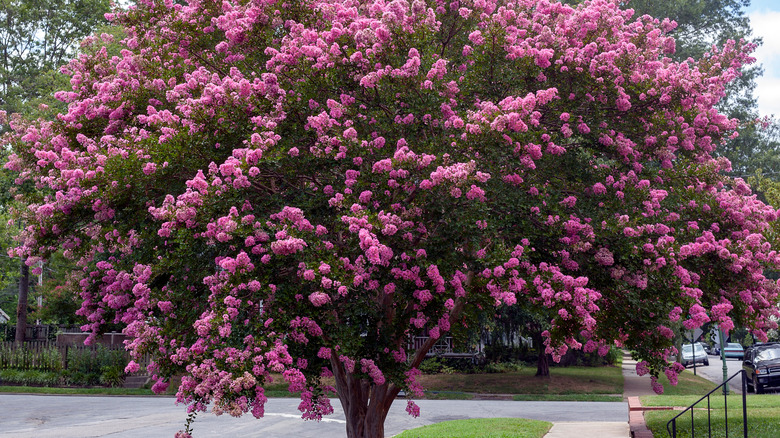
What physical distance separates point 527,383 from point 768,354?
9949 mm

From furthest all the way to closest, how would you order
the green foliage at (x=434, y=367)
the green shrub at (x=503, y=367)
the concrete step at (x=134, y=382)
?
1. the green shrub at (x=503, y=367)
2. the green foliage at (x=434, y=367)
3. the concrete step at (x=134, y=382)

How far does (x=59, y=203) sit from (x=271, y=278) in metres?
2.95

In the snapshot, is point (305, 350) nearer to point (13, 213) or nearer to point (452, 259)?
point (452, 259)

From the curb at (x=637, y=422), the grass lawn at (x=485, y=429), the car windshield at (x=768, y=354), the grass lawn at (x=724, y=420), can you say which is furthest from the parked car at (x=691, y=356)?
the grass lawn at (x=485, y=429)

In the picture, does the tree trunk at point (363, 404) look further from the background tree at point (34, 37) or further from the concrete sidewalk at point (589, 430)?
the background tree at point (34, 37)

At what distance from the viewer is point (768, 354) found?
24375 millimetres

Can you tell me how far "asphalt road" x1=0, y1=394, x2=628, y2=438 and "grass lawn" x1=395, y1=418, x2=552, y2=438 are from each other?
3.85ft

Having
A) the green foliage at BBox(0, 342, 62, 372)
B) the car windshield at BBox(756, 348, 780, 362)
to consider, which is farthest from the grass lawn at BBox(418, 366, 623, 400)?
the green foliage at BBox(0, 342, 62, 372)

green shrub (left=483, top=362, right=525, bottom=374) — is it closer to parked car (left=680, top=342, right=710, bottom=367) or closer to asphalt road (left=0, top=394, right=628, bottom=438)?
asphalt road (left=0, top=394, right=628, bottom=438)

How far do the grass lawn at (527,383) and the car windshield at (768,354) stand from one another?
5.98m

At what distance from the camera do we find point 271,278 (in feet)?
26.5

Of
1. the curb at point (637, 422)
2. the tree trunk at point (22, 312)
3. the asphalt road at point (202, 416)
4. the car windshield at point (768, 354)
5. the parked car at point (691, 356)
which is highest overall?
the tree trunk at point (22, 312)

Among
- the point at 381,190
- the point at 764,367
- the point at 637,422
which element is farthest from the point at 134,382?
the point at 764,367

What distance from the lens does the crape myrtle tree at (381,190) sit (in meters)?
7.67
